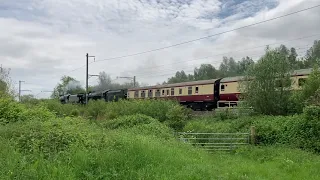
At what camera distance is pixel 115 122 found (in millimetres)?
18891

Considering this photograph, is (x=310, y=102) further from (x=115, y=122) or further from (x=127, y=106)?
(x=127, y=106)

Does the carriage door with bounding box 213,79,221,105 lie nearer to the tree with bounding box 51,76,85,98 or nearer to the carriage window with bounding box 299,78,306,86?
the carriage window with bounding box 299,78,306,86

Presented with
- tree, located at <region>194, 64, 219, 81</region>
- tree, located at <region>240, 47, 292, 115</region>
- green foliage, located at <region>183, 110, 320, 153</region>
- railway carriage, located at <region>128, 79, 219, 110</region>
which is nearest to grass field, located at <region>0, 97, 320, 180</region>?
green foliage, located at <region>183, 110, 320, 153</region>

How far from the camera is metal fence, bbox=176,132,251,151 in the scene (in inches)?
581

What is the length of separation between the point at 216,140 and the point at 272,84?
23.1 feet

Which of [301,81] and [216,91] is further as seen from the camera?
[216,91]

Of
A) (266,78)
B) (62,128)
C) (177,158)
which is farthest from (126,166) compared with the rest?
(266,78)

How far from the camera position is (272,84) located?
66.4 ft

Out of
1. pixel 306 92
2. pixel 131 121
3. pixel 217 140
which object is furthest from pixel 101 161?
pixel 306 92

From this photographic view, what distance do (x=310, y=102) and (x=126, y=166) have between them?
12.3 meters

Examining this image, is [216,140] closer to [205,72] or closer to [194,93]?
[194,93]

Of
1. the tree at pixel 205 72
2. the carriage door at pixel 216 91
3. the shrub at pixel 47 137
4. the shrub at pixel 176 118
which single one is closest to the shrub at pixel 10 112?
the shrub at pixel 47 137

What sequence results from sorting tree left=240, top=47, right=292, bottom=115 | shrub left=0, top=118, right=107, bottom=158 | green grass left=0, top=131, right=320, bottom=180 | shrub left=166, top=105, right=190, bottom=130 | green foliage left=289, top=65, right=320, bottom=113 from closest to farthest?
green grass left=0, top=131, right=320, bottom=180
shrub left=0, top=118, right=107, bottom=158
green foliage left=289, top=65, right=320, bottom=113
tree left=240, top=47, right=292, bottom=115
shrub left=166, top=105, right=190, bottom=130

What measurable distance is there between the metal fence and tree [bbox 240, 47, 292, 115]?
5.40 meters
